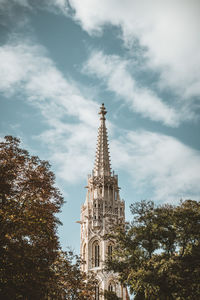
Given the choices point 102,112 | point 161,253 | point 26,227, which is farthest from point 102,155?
point 26,227

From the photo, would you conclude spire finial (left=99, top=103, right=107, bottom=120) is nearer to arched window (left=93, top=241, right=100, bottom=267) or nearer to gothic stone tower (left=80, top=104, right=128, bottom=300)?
gothic stone tower (left=80, top=104, right=128, bottom=300)

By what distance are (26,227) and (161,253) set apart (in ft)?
34.1

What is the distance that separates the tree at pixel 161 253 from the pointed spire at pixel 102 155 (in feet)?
121

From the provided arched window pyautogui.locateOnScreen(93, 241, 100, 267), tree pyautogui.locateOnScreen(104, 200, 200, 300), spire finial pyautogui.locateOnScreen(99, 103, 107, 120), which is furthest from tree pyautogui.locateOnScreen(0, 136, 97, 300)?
spire finial pyautogui.locateOnScreen(99, 103, 107, 120)

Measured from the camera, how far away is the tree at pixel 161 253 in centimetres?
2067

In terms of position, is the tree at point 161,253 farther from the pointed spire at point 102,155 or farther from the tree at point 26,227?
the pointed spire at point 102,155

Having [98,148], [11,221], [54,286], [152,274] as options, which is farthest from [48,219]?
[98,148]

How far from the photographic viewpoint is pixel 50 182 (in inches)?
833

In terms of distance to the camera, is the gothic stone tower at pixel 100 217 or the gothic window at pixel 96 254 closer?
the gothic stone tower at pixel 100 217

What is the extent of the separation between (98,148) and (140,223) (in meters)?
42.8

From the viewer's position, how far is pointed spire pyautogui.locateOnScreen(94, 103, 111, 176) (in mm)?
62916

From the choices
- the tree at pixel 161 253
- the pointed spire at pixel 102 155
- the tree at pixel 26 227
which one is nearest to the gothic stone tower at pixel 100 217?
the pointed spire at pixel 102 155

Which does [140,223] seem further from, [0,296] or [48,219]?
[0,296]

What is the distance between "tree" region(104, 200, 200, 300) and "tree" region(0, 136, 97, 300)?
4.87 meters
